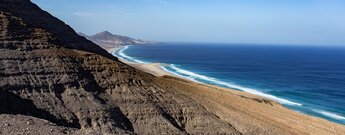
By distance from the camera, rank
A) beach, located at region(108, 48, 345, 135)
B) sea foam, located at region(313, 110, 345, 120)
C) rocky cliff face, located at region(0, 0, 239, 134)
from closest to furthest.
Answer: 1. rocky cliff face, located at region(0, 0, 239, 134)
2. beach, located at region(108, 48, 345, 135)
3. sea foam, located at region(313, 110, 345, 120)

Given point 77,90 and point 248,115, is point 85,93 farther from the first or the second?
point 248,115

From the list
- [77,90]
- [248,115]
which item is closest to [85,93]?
[77,90]

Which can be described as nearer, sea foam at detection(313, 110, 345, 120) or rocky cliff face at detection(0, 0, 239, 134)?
rocky cliff face at detection(0, 0, 239, 134)

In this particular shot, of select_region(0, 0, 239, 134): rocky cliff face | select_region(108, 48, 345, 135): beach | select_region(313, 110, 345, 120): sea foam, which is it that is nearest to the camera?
select_region(0, 0, 239, 134): rocky cliff face

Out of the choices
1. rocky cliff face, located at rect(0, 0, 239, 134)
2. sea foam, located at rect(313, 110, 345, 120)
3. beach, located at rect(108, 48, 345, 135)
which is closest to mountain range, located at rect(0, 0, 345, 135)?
rocky cliff face, located at rect(0, 0, 239, 134)

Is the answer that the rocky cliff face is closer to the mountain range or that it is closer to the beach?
the mountain range

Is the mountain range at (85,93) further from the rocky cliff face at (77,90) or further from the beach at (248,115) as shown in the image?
the beach at (248,115)

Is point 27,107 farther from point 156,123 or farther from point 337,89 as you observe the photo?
point 337,89

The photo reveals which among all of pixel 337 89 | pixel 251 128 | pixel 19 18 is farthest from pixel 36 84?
pixel 337 89
